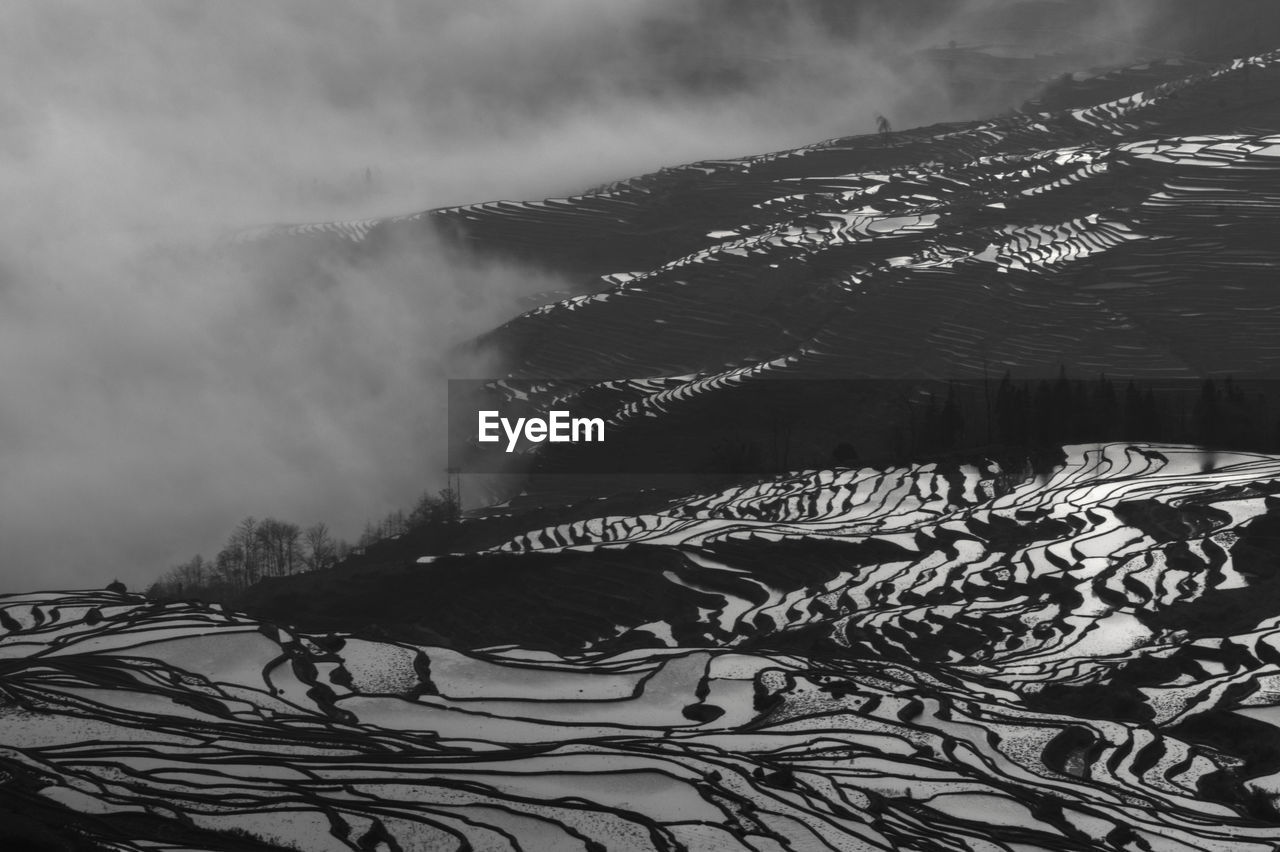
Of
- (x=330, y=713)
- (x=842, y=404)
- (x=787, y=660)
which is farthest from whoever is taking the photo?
(x=842, y=404)

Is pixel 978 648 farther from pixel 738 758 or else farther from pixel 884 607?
pixel 738 758

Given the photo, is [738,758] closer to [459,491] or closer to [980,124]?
[459,491]

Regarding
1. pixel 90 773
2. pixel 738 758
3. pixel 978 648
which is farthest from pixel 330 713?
pixel 978 648

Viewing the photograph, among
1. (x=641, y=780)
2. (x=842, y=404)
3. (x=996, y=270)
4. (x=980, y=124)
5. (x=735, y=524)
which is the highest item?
(x=980, y=124)

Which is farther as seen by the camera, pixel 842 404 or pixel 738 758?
pixel 842 404

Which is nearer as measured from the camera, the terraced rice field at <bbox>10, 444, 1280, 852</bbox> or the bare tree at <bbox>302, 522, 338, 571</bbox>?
the terraced rice field at <bbox>10, 444, 1280, 852</bbox>

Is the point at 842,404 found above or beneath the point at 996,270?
beneath

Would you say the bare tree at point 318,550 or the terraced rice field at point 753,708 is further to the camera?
the bare tree at point 318,550

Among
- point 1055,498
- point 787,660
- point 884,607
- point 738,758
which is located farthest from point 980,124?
point 738,758

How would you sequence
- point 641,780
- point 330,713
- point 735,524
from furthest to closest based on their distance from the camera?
1. point 735,524
2. point 330,713
3. point 641,780
